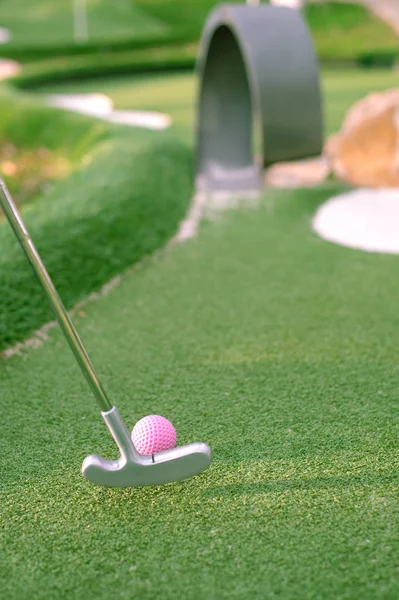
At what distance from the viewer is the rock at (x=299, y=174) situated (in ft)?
21.7

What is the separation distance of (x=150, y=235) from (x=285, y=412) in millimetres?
2432

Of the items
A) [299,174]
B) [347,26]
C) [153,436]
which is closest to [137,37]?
[347,26]

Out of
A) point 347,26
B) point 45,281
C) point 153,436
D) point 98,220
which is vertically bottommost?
point 347,26

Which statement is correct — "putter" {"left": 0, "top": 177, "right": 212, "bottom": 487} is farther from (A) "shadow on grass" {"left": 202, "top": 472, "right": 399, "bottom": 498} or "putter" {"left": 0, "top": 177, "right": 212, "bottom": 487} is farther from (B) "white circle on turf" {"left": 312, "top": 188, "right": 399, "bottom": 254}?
(B) "white circle on turf" {"left": 312, "top": 188, "right": 399, "bottom": 254}

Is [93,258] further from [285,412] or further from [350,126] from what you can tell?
[350,126]

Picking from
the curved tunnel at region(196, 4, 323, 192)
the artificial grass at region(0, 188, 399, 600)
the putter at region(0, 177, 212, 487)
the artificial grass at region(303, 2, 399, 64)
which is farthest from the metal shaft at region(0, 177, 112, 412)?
the artificial grass at region(303, 2, 399, 64)

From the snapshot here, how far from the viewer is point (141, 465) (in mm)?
2396

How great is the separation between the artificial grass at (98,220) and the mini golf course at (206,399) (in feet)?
0.06

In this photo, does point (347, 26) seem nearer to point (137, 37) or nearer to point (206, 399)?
point (137, 37)

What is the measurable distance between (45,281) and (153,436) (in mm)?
735

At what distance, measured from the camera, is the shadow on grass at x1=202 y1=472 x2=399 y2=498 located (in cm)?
A: 250

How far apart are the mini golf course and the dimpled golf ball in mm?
149

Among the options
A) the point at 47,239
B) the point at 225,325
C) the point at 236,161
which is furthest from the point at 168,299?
the point at 236,161

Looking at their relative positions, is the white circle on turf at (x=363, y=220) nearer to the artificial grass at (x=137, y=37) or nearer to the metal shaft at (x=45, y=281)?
the metal shaft at (x=45, y=281)
